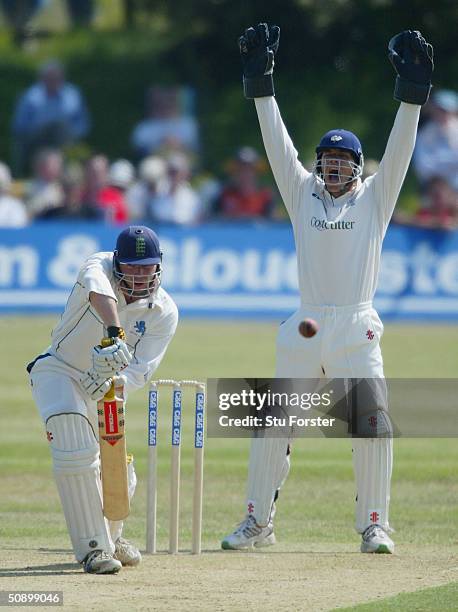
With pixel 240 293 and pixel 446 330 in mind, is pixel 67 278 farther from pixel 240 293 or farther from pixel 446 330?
pixel 446 330

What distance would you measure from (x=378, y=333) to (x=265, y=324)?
380 inches

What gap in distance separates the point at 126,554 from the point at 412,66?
2.79 metres

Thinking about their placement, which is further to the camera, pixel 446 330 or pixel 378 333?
pixel 446 330

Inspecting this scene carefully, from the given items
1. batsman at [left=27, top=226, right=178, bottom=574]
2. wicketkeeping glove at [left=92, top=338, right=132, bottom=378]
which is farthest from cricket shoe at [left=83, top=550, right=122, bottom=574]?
wicketkeeping glove at [left=92, top=338, right=132, bottom=378]

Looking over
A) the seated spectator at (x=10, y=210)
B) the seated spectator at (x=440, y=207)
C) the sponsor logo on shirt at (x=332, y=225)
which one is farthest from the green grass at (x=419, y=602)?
the seated spectator at (x=10, y=210)

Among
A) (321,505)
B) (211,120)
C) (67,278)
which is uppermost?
(211,120)

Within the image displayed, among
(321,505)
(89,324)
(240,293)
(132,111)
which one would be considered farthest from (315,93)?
(89,324)

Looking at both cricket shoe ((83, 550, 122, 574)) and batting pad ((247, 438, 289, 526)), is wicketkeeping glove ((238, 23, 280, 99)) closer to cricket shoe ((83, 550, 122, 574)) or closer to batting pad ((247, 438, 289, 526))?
batting pad ((247, 438, 289, 526))

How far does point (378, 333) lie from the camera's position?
23.2 feet

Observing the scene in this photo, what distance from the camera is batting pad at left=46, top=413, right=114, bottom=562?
6.34 m

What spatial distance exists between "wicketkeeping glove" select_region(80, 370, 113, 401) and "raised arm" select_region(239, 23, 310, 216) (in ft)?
5.10

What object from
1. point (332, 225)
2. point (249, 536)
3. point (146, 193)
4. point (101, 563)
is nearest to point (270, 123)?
point (332, 225)

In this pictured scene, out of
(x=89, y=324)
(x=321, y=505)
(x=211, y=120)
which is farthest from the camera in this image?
(x=211, y=120)

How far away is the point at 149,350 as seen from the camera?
6.71 m
